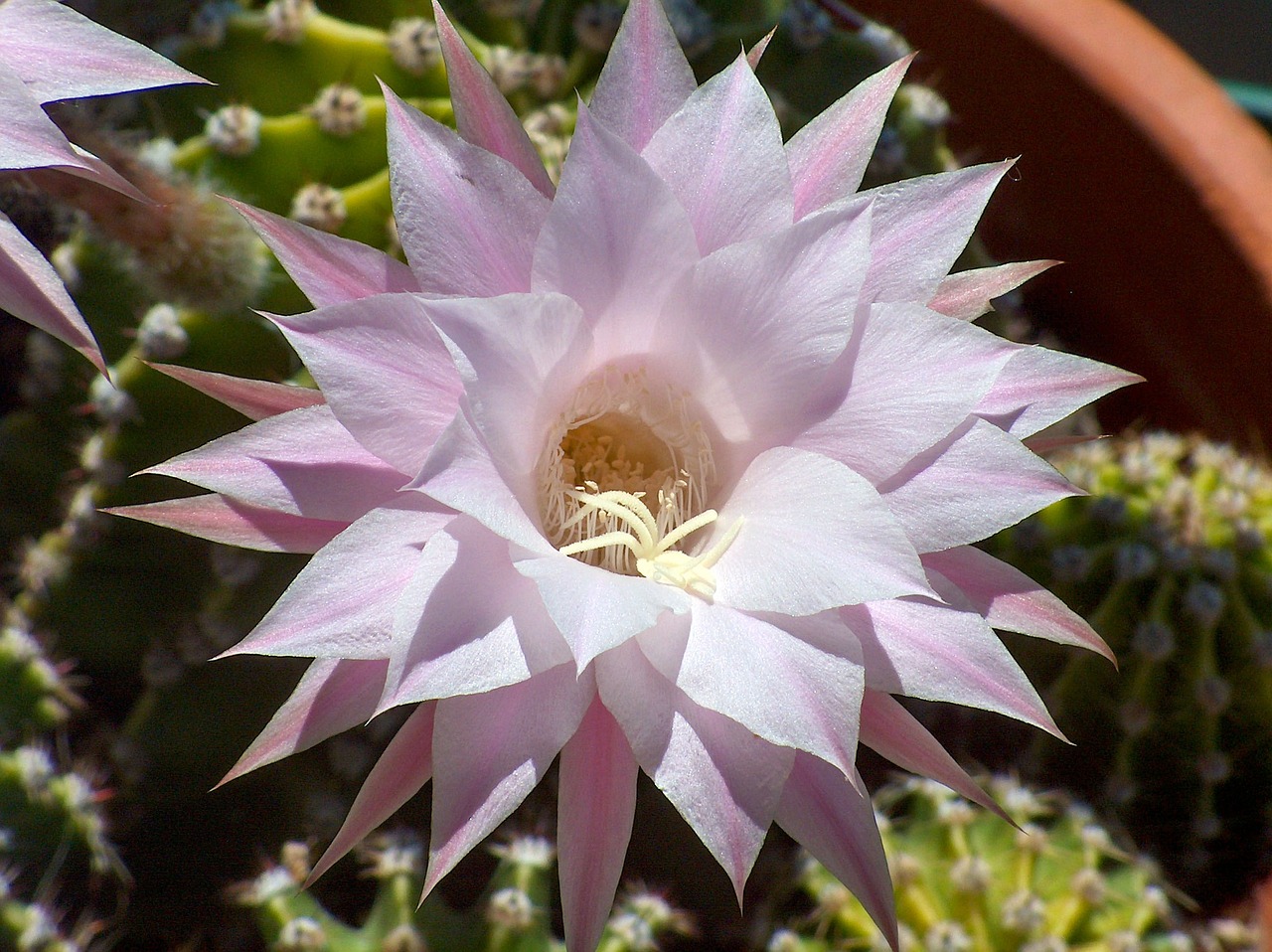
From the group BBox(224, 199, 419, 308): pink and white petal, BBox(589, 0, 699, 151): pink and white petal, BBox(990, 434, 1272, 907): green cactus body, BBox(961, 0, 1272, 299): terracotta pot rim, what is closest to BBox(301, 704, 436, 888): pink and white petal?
BBox(224, 199, 419, 308): pink and white petal

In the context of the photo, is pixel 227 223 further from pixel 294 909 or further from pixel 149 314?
pixel 294 909

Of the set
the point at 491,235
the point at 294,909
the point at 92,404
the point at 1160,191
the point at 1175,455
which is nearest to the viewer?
the point at 491,235

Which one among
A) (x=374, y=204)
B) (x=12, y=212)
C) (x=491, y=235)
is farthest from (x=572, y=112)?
(x=12, y=212)

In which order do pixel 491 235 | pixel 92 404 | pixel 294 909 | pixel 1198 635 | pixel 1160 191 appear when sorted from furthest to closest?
1. pixel 1160 191
2. pixel 1198 635
3. pixel 92 404
4. pixel 294 909
5. pixel 491 235

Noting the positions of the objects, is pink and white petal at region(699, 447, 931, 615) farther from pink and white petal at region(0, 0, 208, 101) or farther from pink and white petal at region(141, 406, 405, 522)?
pink and white petal at region(0, 0, 208, 101)

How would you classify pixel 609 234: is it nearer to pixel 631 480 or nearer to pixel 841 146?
pixel 841 146

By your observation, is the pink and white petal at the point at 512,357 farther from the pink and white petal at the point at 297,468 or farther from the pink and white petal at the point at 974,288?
the pink and white petal at the point at 974,288

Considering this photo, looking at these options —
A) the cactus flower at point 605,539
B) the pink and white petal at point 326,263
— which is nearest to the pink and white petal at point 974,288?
the cactus flower at point 605,539
